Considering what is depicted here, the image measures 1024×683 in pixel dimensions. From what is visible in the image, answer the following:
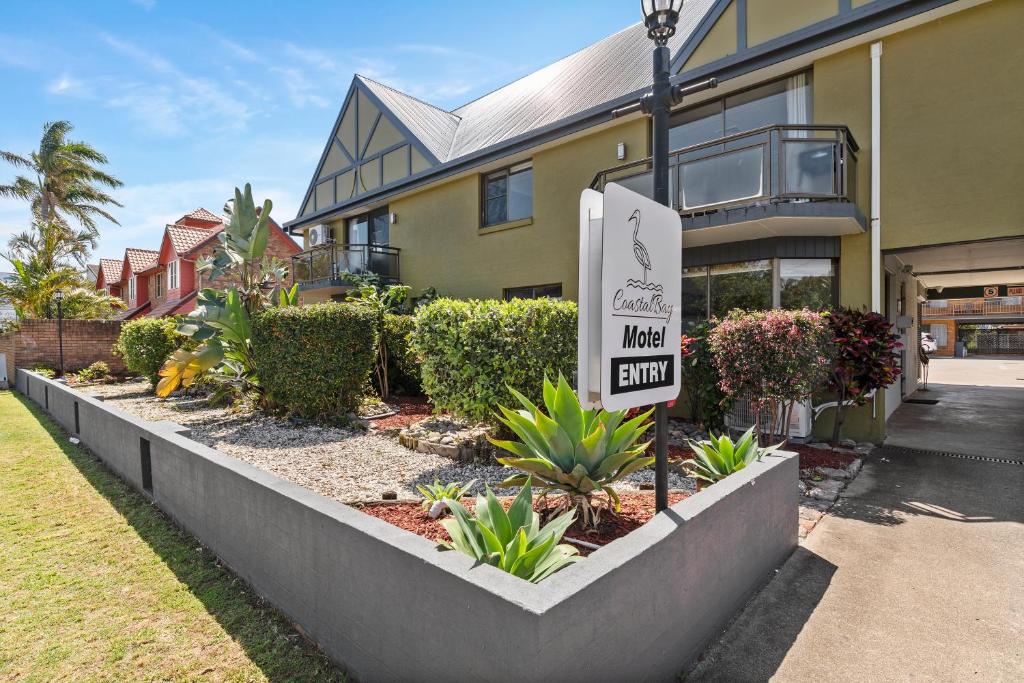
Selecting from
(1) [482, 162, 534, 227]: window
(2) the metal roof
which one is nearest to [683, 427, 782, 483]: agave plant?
A: (2) the metal roof

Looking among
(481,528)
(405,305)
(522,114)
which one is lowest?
(481,528)

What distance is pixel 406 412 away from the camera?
927 centimetres

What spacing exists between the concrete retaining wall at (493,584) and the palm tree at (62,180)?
36904mm

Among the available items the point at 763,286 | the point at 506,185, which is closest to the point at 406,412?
the point at 763,286

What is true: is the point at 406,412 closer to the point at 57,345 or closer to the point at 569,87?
the point at 569,87

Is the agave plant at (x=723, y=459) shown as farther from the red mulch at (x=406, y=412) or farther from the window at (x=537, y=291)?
the window at (x=537, y=291)

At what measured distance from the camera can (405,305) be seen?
14.8 meters

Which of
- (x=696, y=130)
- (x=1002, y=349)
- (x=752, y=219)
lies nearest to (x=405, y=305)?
(x=696, y=130)

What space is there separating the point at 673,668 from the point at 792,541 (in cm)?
207

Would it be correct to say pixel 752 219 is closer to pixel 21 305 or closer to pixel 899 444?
pixel 899 444

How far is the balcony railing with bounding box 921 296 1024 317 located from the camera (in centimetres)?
3148

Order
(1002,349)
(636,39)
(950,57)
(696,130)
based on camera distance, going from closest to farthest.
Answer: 1. (950,57)
2. (696,130)
3. (636,39)
4. (1002,349)

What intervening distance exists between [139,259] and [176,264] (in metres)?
8.73

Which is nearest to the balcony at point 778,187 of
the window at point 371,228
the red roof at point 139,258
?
the window at point 371,228
